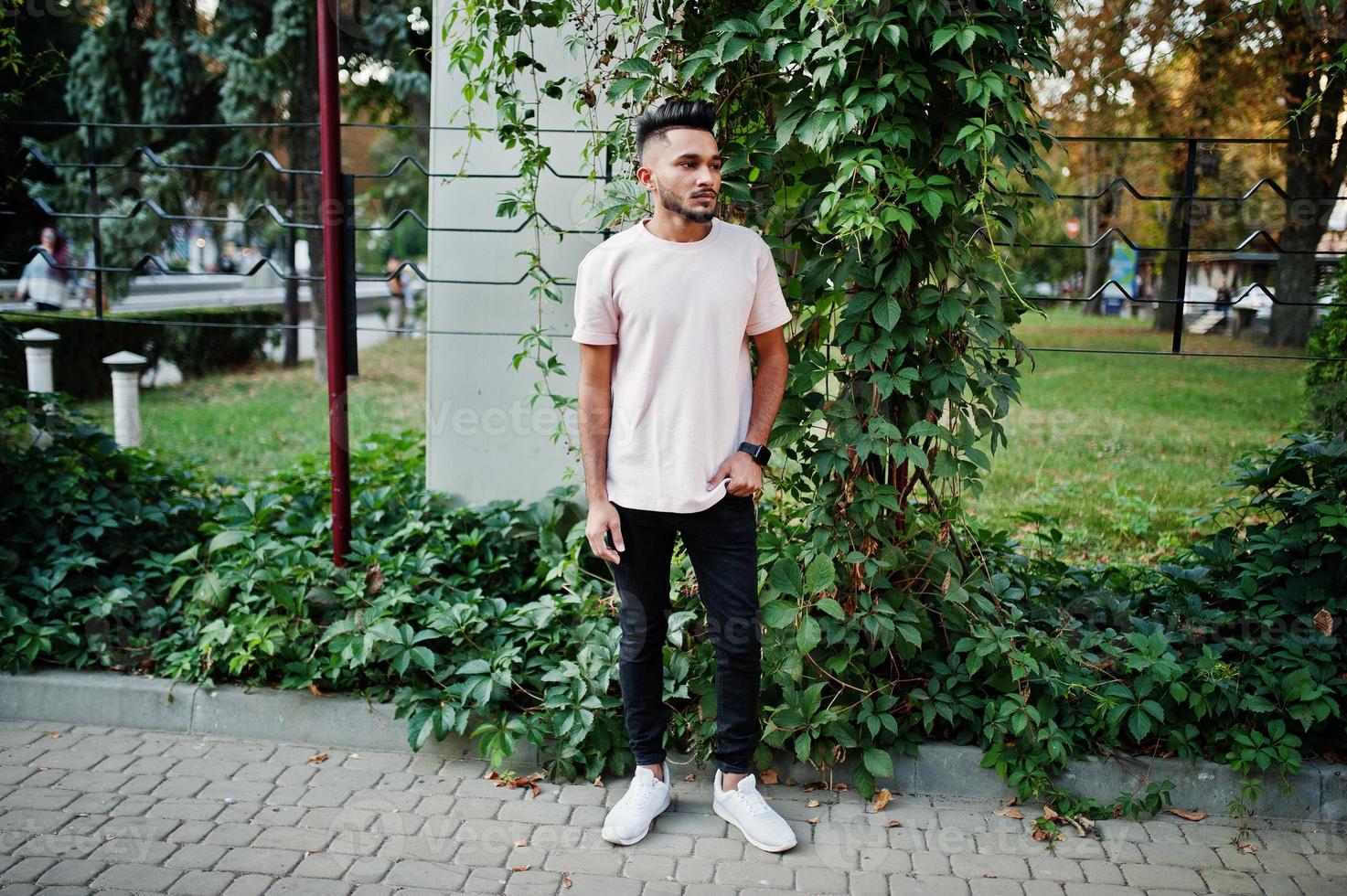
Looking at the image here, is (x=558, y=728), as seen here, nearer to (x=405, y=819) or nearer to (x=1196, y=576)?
(x=405, y=819)

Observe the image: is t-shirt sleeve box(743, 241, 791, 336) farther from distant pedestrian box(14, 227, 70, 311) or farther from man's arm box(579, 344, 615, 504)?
distant pedestrian box(14, 227, 70, 311)

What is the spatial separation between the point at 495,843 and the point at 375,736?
0.84 metres

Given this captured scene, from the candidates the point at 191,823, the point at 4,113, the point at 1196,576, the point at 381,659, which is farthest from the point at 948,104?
the point at 4,113

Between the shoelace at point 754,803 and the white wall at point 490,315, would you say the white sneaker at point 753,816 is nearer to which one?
the shoelace at point 754,803

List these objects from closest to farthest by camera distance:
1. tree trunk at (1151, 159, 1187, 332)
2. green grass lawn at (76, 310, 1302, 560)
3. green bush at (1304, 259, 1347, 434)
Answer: green bush at (1304, 259, 1347, 434) → green grass lawn at (76, 310, 1302, 560) → tree trunk at (1151, 159, 1187, 332)

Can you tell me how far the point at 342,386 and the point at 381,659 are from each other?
1.16 m

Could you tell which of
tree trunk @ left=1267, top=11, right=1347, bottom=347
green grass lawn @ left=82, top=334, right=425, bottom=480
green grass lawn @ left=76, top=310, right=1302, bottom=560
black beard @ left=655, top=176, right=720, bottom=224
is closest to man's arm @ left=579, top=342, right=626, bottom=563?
black beard @ left=655, top=176, right=720, bottom=224

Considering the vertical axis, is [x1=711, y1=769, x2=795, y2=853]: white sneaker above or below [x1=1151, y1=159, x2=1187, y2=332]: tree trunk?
below

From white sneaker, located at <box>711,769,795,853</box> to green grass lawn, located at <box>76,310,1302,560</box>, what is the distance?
243cm

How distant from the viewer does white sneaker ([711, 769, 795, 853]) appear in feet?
10.7

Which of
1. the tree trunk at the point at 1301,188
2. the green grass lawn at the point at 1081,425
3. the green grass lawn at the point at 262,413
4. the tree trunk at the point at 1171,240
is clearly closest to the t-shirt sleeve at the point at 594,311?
the green grass lawn at the point at 1081,425

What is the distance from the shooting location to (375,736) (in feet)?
12.9

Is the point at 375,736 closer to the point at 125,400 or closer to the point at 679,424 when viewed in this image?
the point at 679,424

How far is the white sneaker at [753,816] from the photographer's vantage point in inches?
128
